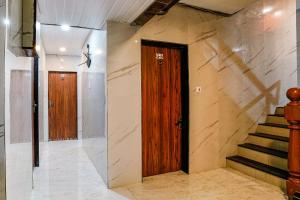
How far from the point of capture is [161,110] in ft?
11.6

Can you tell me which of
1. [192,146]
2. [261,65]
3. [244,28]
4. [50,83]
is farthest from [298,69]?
[50,83]

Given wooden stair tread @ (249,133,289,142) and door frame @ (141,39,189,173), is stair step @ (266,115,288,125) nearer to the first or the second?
wooden stair tread @ (249,133,289,142)

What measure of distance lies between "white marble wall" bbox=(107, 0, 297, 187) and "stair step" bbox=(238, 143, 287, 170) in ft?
0.62

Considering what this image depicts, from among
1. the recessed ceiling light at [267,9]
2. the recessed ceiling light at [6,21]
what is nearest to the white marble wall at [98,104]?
the recessed ceiling light at [6,21]

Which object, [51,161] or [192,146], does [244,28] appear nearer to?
[192,146]

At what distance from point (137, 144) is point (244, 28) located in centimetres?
283

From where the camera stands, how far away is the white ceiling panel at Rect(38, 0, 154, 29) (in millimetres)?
2514

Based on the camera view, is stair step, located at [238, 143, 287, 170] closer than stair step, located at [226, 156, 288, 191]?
No

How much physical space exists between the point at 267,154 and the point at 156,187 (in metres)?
1.78

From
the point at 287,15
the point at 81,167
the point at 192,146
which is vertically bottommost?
the point at 81,167

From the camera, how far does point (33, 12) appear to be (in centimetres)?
173

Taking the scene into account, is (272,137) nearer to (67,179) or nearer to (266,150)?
(266,150)

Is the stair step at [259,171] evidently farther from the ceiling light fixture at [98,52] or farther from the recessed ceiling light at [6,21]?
the recessed ceiling light at [6,21]

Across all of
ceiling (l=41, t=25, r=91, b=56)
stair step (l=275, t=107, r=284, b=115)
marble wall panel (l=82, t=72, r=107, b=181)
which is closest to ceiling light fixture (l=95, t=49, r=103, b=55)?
marble wall panel (l=82, t=72, r=107, b=181)
